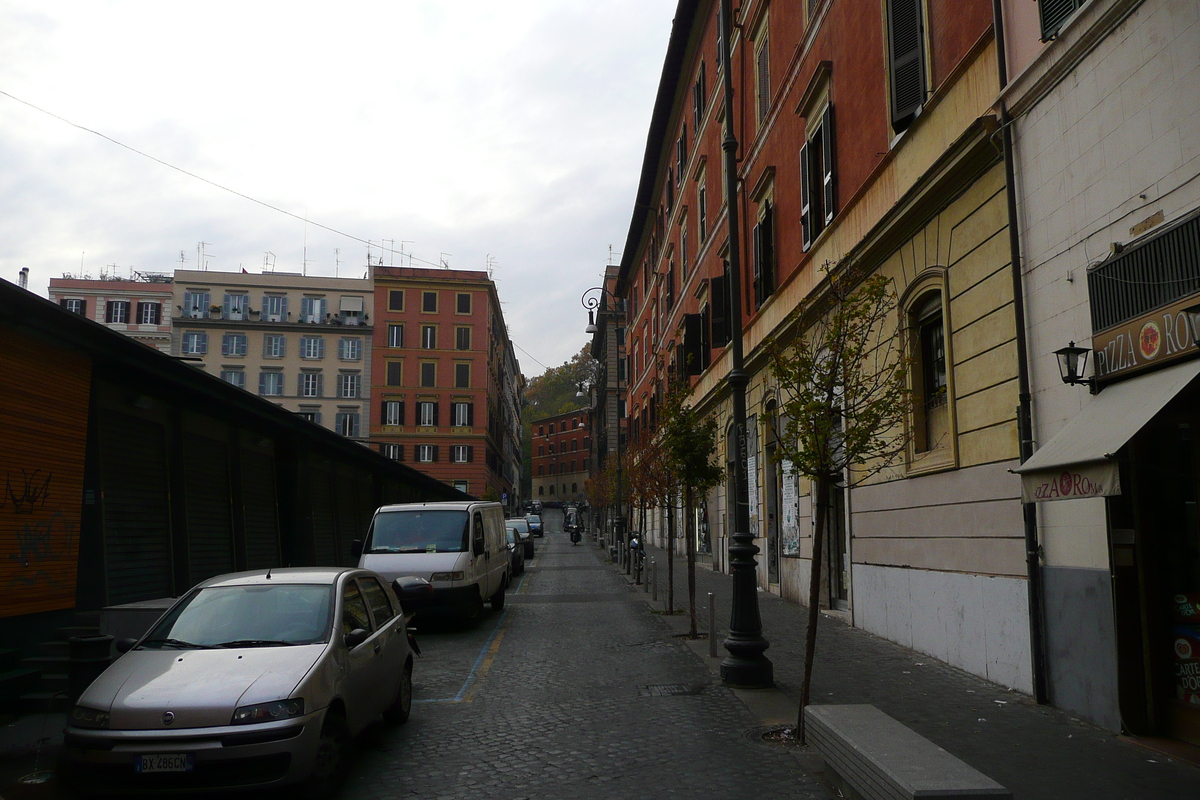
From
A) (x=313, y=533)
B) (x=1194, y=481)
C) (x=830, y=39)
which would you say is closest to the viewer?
(x=1194, y=481)

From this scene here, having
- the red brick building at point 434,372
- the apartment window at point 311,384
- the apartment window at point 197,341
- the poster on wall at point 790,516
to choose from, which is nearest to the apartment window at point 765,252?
the poster on wall at point 790,516

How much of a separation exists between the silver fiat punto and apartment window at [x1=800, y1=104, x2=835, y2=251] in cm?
1163

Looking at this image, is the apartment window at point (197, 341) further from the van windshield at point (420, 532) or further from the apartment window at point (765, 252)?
the van windshield at point (420, 532)

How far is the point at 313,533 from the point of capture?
22.5 metres

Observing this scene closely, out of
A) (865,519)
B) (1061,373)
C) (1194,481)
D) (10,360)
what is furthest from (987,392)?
(10,360)

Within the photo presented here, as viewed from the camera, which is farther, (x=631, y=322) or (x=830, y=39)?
(x=631, y=322)

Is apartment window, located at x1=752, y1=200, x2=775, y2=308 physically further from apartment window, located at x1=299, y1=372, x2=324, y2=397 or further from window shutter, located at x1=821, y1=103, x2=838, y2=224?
apartment window, located at x1=299, y1=372, x2=324, y2=397

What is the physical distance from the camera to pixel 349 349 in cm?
7294

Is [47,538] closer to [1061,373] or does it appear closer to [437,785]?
[437,785]

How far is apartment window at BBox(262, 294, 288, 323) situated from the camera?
71.8 meters

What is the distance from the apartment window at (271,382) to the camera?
2798 inches

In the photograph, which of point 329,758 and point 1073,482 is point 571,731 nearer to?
point 329,758

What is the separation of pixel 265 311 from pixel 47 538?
64837mm

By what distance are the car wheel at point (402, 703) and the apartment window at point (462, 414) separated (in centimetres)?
6682
